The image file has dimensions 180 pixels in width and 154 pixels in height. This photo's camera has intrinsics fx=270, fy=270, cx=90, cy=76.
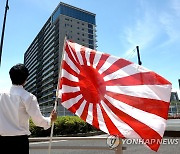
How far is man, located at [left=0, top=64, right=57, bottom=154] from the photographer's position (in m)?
2.93

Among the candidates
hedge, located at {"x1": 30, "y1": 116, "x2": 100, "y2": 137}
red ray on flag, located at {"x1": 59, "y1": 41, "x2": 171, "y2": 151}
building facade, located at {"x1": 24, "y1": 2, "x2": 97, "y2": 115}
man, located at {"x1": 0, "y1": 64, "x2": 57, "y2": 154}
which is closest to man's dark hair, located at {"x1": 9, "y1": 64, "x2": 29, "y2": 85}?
man, located at {"x1": 0, "y1": 64, "x2": 57, "y2": 154}

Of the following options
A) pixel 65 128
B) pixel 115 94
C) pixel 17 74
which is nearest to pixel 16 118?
pixel 17 74

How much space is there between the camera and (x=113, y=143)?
4301 millimetres

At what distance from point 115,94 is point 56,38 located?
406 ft

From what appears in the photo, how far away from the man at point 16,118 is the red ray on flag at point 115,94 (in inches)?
39.2

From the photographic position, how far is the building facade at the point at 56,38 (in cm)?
12281

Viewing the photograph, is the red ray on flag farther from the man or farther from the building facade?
the building facade

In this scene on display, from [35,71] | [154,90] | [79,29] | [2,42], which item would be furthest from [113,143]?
[35,71]

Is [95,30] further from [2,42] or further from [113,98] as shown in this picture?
[113,98]

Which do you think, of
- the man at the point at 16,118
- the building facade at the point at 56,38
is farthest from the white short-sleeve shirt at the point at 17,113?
the building facade at the point at 56,38

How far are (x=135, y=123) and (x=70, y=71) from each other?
4.39 feet

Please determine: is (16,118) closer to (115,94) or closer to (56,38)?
(115,94)

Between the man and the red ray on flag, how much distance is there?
100 cm

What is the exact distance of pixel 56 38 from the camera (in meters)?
125
